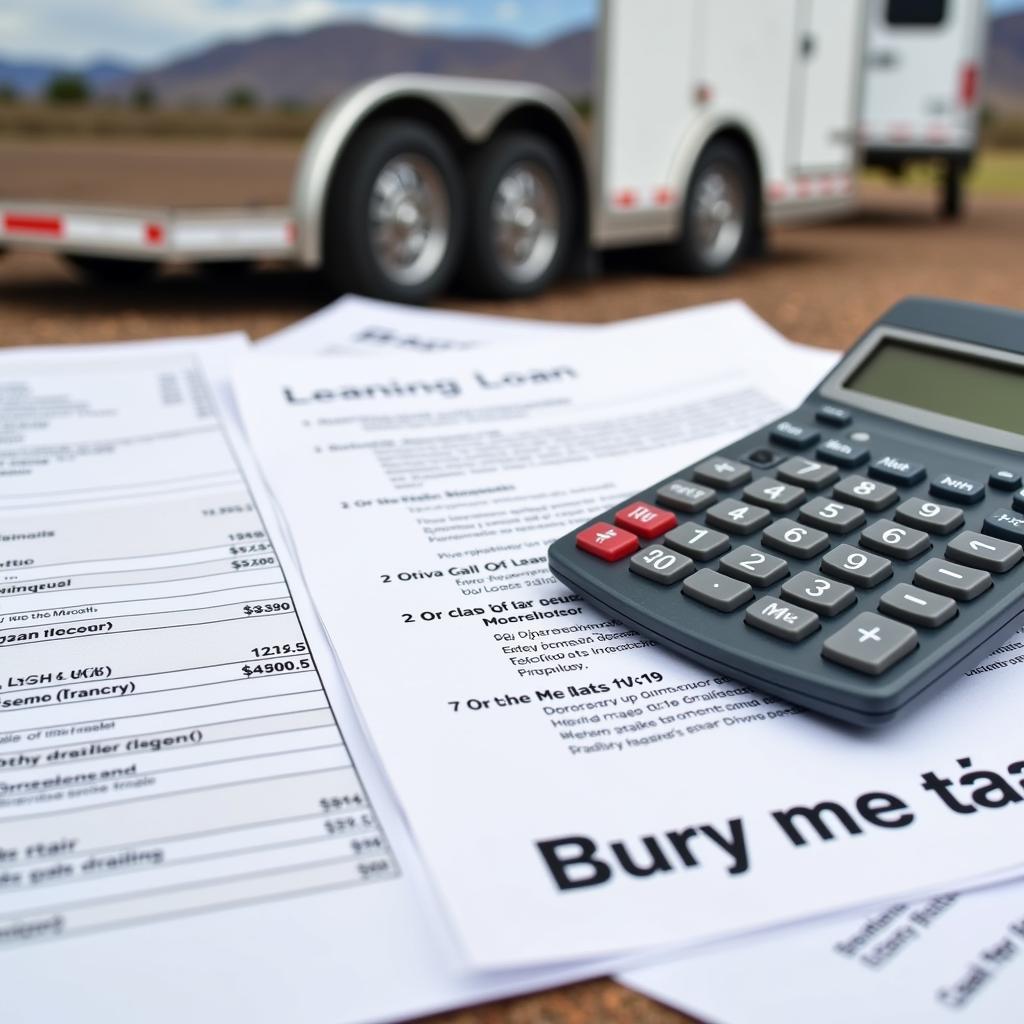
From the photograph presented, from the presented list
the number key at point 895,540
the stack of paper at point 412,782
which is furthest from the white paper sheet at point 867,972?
the number key at point 895,540

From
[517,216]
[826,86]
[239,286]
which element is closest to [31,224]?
[239,286]

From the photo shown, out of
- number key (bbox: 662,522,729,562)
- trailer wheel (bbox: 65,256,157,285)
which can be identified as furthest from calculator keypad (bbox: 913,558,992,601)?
trailer wheel (bbox: 65,256,157,285)

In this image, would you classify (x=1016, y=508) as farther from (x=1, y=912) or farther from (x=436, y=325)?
(x=436, y=325)

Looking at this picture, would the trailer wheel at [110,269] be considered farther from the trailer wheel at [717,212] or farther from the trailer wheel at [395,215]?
the trailer wheel at [717,212]

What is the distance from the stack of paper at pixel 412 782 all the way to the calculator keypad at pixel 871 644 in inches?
1.3

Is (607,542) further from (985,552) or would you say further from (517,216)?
(517,216)

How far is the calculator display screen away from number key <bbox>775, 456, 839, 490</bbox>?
89 mm

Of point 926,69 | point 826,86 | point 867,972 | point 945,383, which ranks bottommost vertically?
point 867,972

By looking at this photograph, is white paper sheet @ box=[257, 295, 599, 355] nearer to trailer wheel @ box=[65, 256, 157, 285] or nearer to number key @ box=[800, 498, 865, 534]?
number key @ box=[800, 498, 865, 534]

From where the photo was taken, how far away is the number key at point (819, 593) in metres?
0.55

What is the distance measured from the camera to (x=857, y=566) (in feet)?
1.88

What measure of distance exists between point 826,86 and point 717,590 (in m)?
3.26

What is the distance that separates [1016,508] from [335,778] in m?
0.38

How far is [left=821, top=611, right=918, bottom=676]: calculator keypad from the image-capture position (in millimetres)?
500
